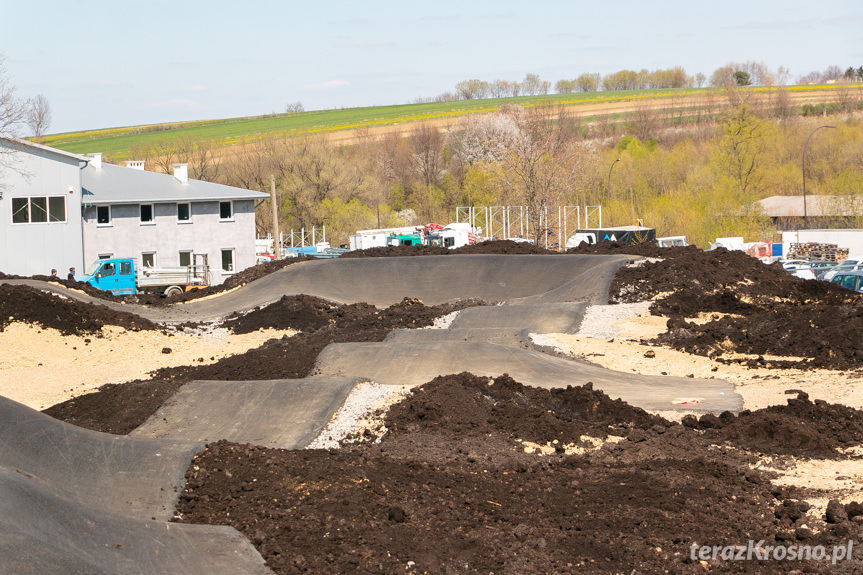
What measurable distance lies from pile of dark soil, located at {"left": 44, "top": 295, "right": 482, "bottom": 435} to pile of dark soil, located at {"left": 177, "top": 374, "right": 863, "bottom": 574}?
5.21 metres

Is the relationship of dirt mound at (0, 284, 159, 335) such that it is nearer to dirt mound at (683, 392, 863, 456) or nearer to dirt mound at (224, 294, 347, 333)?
dirt mound at (224, 294, 347, 333)

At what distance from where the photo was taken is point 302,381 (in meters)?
14.3

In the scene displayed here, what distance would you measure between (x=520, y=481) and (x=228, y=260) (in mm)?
40820

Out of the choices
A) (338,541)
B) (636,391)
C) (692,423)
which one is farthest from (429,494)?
(636,391)

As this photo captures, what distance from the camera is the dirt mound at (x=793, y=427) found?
11.4 metres

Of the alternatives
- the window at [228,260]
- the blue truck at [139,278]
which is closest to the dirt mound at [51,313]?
the blue truck at [139,278]

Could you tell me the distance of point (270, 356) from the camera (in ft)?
61.8

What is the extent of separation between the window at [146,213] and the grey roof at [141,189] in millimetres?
504

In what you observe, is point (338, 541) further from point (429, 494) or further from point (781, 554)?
point (781, 554)

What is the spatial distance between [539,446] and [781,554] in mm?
5095

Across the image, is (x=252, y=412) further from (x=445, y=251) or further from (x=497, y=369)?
(x=445, y=251)

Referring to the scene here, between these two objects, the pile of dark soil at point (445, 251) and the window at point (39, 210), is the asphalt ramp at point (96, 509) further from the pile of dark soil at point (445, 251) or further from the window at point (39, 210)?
the window at point (39, 210)

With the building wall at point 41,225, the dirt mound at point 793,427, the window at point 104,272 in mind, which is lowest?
the dirt mound at point 793,427

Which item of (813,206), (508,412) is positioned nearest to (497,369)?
(508,412)
